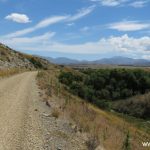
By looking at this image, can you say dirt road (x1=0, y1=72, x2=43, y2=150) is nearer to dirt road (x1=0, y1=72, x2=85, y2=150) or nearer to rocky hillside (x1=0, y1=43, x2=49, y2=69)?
dirt road (x1=0, y1=72, x2=85, y2=150)

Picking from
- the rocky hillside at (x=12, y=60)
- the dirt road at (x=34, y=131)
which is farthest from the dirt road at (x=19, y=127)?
the rocky hillside at (x=12, y=60)

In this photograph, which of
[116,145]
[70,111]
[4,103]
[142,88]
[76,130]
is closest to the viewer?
[116,145]

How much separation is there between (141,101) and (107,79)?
18.7 metres

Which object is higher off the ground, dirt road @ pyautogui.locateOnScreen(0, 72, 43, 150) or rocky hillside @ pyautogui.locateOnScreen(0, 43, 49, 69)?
rocky hillside @ pyautogui.locateOnScreen(0, 43, 49, 69)

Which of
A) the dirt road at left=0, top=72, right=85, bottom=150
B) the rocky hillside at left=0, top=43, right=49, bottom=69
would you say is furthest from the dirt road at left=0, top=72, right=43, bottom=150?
the rocky hillside at left=0, top=43, right=49, bottom=69

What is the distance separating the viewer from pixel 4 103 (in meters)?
22.8

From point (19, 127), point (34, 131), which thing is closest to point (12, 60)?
point (19, 127)

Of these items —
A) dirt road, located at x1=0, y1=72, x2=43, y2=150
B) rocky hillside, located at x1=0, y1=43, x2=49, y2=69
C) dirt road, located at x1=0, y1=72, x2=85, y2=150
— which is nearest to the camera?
dirt road, located at x1=0, y1=72, x2=43, y2=150

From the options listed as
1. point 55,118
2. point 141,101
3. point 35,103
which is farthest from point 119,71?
point 55,118

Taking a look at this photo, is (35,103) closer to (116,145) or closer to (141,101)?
(116,145)

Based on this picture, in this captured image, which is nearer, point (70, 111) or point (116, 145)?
point (116, 145)

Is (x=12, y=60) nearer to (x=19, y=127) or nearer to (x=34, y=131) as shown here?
(x=19, y=127)

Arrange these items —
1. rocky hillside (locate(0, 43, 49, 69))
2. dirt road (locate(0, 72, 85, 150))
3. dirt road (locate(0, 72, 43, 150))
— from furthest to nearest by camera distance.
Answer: rocky hillside (locate(0, 43, 49, 69)) < dirt road (locate(0, 72, 85, 150)) < dirt road (locate(0, 72, 43, 150))

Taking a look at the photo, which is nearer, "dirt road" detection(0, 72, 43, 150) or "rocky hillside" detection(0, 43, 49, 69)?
"dirt road" detection(0, 72, 43, 150)
